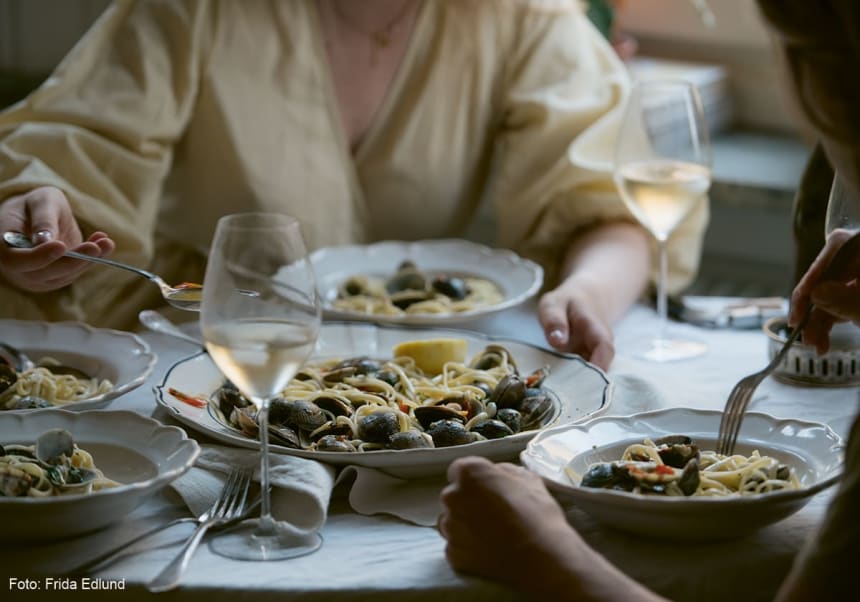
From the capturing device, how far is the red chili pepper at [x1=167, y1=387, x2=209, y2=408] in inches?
50.4

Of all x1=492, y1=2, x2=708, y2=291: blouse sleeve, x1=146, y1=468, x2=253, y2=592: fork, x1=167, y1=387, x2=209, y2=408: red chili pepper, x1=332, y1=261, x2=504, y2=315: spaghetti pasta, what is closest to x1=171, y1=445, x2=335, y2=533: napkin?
x1=146, y1=468, x2=253, y2=592: fork

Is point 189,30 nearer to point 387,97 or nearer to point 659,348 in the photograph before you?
point 387,97

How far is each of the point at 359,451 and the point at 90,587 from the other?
297 millimetres

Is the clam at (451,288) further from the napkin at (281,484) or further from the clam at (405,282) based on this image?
the napkin at (281,484)

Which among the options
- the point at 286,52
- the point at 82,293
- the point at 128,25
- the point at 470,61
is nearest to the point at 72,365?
the point at 82,293

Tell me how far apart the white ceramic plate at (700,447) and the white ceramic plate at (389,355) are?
0.06 m

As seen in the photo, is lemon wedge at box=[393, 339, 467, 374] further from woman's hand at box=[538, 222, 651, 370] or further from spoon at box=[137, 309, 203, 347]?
spoon at box=[137, 309, 203, 347]

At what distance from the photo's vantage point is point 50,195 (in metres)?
1.60

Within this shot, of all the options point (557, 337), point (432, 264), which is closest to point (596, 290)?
point (557, 337)

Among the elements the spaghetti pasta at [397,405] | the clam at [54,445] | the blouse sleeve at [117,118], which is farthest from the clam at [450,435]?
the blouse sleeve at [117,118]

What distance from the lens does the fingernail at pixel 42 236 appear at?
4.86ft

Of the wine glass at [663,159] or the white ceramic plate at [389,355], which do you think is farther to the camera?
the wine glass at [663,159]

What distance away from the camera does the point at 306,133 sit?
2158 millimetres

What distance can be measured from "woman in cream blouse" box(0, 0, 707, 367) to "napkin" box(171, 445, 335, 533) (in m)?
0.67
